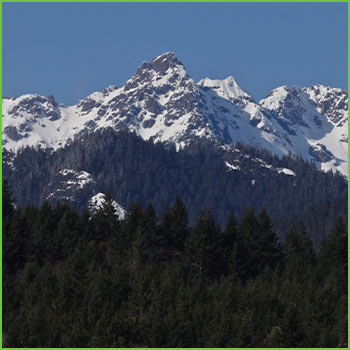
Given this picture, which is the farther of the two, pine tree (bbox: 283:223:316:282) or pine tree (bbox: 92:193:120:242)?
pine tree (bbox: 92:193:120:242)

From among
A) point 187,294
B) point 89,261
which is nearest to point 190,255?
point 89,261

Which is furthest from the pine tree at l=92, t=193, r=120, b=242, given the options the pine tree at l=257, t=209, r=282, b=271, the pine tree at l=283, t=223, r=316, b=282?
the pine tree at l=283, t=223, r=316, b=282

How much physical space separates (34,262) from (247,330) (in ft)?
151

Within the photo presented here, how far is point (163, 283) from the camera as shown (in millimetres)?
→ 107375

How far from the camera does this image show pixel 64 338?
293ft

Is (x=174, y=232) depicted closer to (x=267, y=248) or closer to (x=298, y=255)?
(x=267, y=248)

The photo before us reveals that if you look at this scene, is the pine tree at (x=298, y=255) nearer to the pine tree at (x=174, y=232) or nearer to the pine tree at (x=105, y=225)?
the pine tree at (x=174, y=232)

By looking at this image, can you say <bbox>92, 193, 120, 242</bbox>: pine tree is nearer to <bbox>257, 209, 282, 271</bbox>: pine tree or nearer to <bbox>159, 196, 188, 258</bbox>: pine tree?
<bbox>159, 196, 188, 258</bbox>: pine tree

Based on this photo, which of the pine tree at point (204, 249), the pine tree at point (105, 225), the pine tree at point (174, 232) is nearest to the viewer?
the pine tree at point (204, 249)

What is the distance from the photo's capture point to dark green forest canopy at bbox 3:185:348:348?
305 ft

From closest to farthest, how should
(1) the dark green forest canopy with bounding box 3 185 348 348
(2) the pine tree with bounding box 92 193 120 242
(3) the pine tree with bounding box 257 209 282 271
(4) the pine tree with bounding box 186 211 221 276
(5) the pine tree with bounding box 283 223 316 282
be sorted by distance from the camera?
(1) the dark green forest canopy with bounding box 3 185 348 348
(5) the pine tree with bounding box 283 223 316 282
(4) the pine tree with bounding box 186 211 221 276
(3) the pine tree with bounding box 257 209 282 271
(2) the pine tree with bounding box 92 193 120 242

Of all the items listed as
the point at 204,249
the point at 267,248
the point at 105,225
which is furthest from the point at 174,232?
the point at 267,248

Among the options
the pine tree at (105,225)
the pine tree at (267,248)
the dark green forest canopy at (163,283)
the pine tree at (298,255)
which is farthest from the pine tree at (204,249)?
the pine tree at (105,225)

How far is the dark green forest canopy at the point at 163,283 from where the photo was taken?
305 ft
